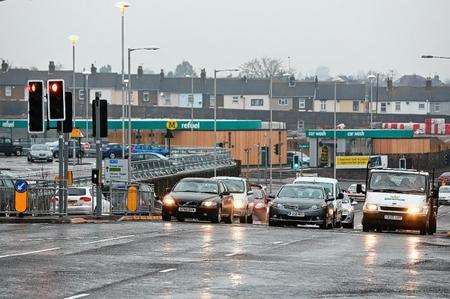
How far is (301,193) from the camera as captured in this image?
37.2 meters

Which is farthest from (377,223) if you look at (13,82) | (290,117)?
(13,82)

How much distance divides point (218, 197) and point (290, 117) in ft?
400

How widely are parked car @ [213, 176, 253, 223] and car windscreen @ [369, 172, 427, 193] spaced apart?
694 centimetres

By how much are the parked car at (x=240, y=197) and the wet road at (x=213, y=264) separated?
35.4ft

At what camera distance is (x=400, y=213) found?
35.2 m

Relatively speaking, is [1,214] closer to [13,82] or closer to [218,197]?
[218,197]

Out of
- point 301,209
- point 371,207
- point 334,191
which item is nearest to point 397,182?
point 371,207

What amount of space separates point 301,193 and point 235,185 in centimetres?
692

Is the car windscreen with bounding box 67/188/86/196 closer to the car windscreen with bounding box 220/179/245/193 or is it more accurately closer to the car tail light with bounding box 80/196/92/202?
the car tail light with bounding box 80/196/92/202

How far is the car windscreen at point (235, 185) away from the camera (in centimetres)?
4333

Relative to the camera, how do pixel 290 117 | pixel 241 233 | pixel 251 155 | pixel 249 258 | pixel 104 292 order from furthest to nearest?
pixel 290 117, pixel 251 155, pixel 241 233, pixel 249 258, pixel 104 292

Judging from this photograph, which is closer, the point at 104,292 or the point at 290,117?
the point at 104,292

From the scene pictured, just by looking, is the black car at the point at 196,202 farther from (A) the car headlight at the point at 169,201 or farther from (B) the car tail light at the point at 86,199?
(B) the car tail light at the point at 86,199

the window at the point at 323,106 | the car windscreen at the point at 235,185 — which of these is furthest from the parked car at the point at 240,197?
the window at the point at 323,106
